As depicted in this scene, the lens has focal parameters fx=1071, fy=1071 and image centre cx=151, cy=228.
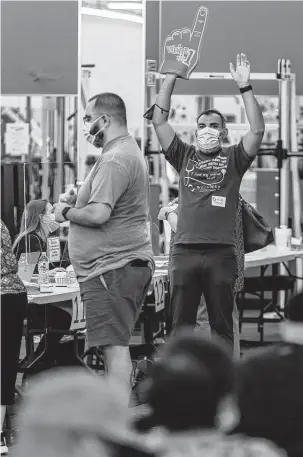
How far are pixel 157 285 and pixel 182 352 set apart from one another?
4.97 m

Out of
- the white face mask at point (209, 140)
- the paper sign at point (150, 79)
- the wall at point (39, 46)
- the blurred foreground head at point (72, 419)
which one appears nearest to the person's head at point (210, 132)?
the white face mask at point (209, 140)

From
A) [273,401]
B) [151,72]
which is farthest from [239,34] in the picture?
[273,401]

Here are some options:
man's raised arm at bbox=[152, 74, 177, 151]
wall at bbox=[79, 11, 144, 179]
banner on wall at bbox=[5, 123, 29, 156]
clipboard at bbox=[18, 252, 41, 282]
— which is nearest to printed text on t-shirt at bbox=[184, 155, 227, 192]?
man's raised arm at bbox=[152, 74, 177, 151]

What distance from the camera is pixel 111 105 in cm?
512

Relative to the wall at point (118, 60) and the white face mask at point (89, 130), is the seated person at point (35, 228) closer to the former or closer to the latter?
the white face mask at point (89, 130)

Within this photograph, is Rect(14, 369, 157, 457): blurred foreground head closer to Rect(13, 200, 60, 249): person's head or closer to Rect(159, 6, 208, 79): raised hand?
Rect(159, 6, 208, 79): raised hand

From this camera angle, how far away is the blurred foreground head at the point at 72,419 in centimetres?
159

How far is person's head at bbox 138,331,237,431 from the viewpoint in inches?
71.8

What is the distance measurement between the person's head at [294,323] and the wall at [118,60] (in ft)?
19.0

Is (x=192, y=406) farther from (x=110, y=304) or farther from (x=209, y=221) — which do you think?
(x=209, y=221)

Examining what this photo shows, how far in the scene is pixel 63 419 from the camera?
1.61m

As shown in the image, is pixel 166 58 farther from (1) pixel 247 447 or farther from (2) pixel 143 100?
(1) pixel 247 447

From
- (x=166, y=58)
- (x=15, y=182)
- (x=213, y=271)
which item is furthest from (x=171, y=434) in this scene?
(x=15, y=182)

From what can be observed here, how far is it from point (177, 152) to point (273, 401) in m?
4.01
